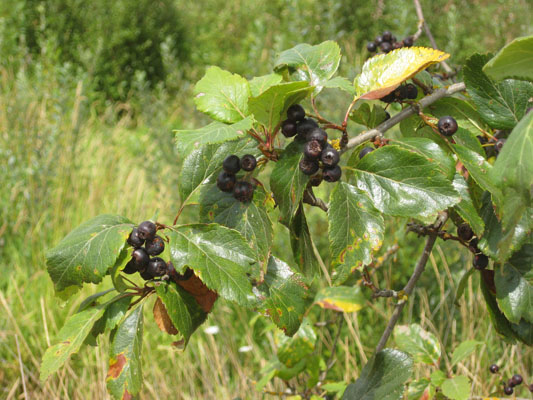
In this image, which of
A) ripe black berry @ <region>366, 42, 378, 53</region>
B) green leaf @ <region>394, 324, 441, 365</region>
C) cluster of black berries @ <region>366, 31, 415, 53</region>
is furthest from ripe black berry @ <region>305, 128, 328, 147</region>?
green leaf @ <region>394, 324, 441, 365</region>

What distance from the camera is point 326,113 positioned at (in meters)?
3.98

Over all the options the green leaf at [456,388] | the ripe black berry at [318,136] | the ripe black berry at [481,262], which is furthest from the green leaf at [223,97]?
the green leaf at [456,388]

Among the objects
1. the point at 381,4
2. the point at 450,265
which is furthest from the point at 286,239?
the point at 381,4

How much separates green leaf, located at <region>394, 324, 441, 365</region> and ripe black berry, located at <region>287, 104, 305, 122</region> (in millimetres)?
862

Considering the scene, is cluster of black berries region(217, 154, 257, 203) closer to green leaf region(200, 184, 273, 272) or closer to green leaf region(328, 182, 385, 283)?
green leaf region(200, 184, 273, 272)

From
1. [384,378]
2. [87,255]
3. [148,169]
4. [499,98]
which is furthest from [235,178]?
[148,169]

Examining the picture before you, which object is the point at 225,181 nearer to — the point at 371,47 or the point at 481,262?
the point at 481,262

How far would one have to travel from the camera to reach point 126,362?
790 millimetres

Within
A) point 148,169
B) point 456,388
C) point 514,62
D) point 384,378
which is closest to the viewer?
point 514,62

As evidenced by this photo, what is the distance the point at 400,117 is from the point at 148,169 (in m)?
3.42

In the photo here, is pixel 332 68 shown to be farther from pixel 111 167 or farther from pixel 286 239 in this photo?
pixel 111 167

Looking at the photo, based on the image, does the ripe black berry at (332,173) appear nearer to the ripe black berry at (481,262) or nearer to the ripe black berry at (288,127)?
the ripe black berry at (288,127)

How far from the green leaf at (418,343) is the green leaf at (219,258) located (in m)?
0.83

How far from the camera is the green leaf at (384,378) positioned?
3.34 ft
